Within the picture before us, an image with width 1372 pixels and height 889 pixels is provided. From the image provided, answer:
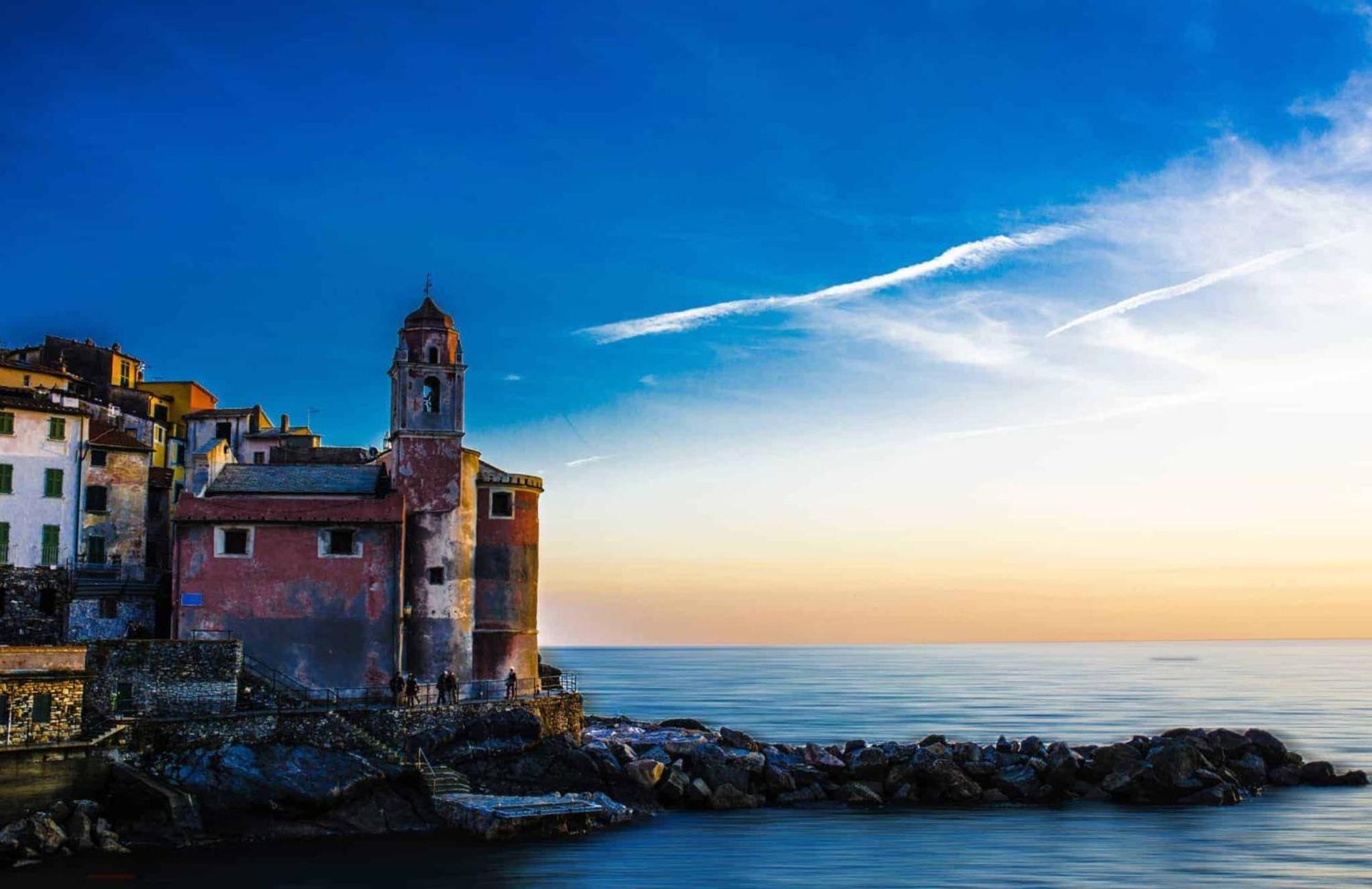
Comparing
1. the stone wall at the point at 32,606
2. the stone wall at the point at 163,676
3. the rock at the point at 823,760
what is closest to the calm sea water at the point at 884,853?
the rock at the point at 823,760

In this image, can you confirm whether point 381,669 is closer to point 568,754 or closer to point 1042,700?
point 568,754

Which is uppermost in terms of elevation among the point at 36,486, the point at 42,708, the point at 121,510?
the point at 36,486

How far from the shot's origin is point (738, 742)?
194 ft

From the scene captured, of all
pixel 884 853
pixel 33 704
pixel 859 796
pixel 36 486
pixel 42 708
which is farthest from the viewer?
pixel 36 486

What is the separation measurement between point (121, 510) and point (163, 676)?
40.8ft

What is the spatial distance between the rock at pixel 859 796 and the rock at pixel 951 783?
2.36 metres

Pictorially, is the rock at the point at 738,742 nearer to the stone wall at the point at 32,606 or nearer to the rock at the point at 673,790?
the rock at the point at 673,790

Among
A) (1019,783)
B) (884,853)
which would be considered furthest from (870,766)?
(884,853)

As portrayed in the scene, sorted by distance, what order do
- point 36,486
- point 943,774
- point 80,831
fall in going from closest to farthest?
point 80,831, point 36,486, point 943,774

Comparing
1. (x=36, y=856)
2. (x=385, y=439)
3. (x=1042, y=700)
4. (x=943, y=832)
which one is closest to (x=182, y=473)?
(x=385, y=439)

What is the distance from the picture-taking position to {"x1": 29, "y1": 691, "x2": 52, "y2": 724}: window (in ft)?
129

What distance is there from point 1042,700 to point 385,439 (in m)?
88.8

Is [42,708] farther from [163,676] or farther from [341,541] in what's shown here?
[341,541]

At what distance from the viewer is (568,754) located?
4666 centimetres
